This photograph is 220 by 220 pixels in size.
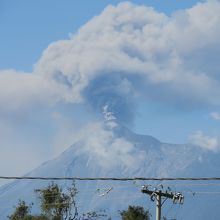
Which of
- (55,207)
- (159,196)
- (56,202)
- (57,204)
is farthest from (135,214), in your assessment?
(159,196)

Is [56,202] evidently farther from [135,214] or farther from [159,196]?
[159,196]

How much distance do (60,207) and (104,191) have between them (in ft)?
158

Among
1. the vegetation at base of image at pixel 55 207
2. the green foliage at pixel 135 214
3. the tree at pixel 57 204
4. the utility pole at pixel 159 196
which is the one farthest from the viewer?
the green foliage at pixel 135 214

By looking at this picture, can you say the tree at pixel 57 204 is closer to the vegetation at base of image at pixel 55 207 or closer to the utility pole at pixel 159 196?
the vegetation at base of image at pixel 55 207

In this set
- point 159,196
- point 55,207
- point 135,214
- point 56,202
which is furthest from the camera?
point 135,214

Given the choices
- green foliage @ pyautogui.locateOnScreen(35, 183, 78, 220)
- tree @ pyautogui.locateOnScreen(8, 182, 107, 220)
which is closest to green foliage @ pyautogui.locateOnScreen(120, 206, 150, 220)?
tree @ pyautogui.locateOnScreen(8, 182, 107, 220)

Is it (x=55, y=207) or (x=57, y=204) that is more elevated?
(x=57, y=204)

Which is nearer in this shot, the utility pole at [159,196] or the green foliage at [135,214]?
the utility pole at [159,196]

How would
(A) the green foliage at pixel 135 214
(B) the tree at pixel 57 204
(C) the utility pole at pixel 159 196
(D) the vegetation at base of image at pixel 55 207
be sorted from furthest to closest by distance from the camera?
(A) the green foliage at pixel 135 214 → (B) the tree at pixel 57 204 → (D) the vegetation at base of image at pixel 55 207 → (C) the utility pole at pixel 159 196

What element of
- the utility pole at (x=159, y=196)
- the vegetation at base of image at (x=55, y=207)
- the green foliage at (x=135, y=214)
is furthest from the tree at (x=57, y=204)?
the utility pole at (x=159, y=196)

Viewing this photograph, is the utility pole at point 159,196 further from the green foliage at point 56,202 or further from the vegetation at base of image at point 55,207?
the green foliage at point 56,202

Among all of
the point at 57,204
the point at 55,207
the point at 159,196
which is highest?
the point at 57,204

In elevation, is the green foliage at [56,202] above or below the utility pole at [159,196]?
above

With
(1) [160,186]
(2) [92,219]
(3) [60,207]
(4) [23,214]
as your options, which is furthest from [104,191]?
(4) [23,214]
